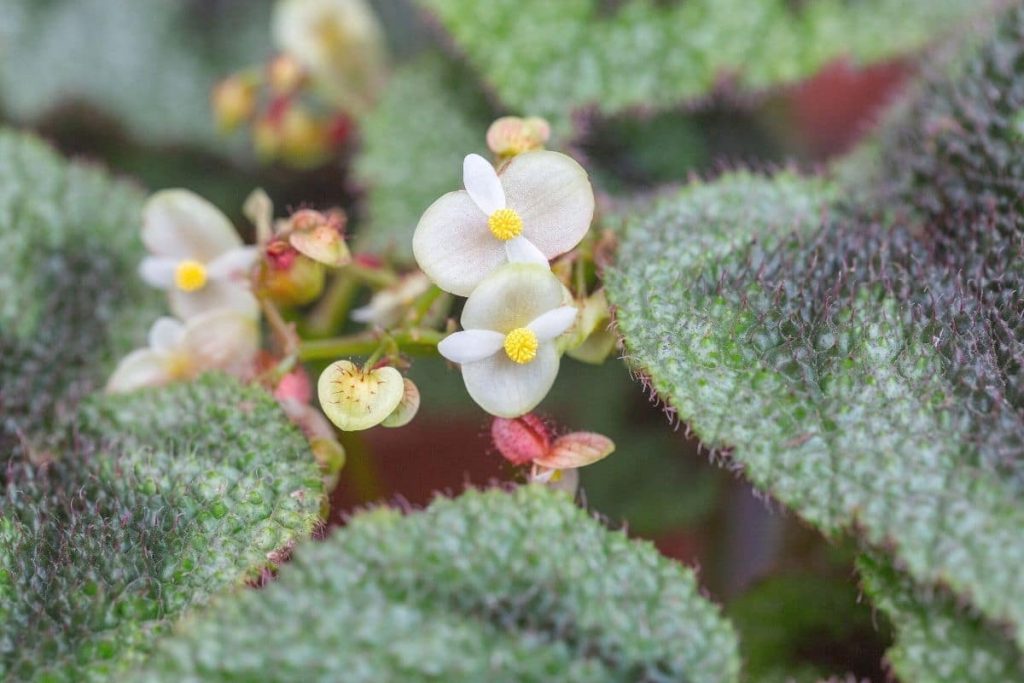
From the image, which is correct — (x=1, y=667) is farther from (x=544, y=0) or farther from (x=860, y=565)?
(x=544, y=0)

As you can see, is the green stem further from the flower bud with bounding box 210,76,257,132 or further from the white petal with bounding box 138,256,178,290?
the flower bud with bounding box 210,76,257,132

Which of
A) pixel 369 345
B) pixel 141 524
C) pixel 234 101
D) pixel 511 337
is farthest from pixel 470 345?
pixel 234 101

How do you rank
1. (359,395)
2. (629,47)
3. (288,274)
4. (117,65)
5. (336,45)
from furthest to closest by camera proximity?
(117,65) → (336,45) → (629,47) → (288,274) → (359,395)

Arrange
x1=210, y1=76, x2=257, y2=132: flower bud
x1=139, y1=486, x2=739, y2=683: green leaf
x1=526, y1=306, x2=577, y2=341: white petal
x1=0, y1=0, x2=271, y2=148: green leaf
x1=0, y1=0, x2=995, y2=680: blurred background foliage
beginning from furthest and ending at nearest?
1. x1=0, y1=0, x2=271, y2=148: green leaf
2. x1=210, y1=76, x2=257, y2=132: flower bud
3. x1=0, y1=0, x2=995, y2=680: blurred background foliage
4. x1=526, y1=306, x2=577, y2=341: white petal
5. x1=139, y1=486, x2=739, y2=683: green leaf

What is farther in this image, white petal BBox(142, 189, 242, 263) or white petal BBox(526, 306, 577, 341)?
white petal BBox(142, 189, 242, 263)

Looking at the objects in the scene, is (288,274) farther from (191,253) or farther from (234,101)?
(234,101)

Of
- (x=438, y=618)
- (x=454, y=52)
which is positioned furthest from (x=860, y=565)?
(x=454, y=52)

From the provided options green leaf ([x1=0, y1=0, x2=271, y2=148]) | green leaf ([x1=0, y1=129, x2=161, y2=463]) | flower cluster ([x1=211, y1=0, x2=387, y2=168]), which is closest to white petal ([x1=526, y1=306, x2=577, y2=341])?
green leaf ([x1=0, y1=129, x2=161, y2=463])
